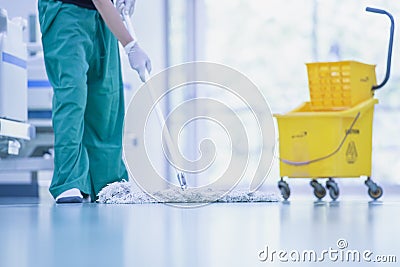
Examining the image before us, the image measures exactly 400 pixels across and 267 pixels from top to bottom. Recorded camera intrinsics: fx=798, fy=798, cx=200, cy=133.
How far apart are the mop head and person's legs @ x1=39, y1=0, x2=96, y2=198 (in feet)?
0.35

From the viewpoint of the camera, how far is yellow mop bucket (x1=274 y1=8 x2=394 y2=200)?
3607 mm

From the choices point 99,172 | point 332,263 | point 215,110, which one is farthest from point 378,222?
point 215,110

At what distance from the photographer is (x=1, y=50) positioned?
12.2ft

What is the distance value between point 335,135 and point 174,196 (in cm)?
109

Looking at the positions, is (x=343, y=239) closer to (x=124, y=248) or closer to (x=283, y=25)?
(x=124, y=248)

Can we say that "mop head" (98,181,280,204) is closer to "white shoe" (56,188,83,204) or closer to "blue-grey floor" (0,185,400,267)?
"white shoe" (56,188,83,204)

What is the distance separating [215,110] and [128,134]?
4.92 ft

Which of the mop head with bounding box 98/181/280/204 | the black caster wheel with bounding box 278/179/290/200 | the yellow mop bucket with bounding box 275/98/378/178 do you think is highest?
the yellow mop bucket with bounding box 275/98/378/178

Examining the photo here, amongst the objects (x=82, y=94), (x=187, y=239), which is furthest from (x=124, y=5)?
(x=187, y=239)

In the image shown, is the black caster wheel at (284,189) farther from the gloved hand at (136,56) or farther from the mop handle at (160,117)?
the gloved hand at (136,56)

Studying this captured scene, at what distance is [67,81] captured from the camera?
283 cm
